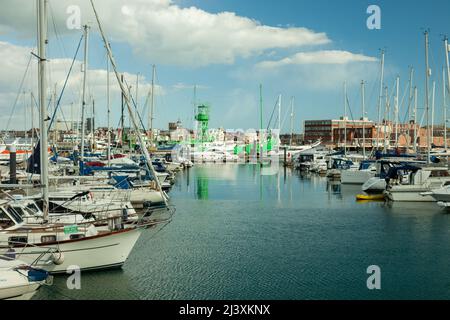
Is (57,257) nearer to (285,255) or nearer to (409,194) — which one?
(285,255)

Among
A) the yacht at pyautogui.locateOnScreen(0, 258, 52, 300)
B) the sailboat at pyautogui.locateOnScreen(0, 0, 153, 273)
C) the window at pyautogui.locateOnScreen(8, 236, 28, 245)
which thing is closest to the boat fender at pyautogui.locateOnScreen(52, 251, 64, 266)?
the sailboat at pyautogui.locateOnScreen(0, 0, 153, 273)

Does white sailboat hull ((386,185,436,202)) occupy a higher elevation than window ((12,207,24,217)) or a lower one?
lower

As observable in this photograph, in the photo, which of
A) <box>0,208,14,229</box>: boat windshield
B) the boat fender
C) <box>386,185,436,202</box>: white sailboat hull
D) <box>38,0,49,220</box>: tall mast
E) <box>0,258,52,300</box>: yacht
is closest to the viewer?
<box>0,258,52,300</box>: yacht

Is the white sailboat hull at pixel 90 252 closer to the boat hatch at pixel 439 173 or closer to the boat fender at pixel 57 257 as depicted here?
the boat fender at pixel 57 257

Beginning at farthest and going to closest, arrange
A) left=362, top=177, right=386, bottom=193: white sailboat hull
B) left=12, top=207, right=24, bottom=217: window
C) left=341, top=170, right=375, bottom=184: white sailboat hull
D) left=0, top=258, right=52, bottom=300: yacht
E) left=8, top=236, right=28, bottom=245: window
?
left=341, top=170, right=375, bottom=184: white sailboat hull, left=362, top=177, right=386, bottom=193: white sailboat hull, left=12, top=207, right=24, bottom=217: window, left=8, top=236, right=28, bottom=245: window, left=0, top=258, right=52, bottom=300: yacht

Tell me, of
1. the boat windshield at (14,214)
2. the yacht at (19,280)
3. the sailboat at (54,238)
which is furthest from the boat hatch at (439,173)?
the yacht at (19,280)

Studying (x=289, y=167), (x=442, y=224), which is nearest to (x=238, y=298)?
(x=442, y=224)

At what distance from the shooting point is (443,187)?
44281mm

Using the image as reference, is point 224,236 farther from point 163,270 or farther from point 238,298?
point 238,298

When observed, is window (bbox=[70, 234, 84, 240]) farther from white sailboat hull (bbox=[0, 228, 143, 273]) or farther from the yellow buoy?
the yellow buoy

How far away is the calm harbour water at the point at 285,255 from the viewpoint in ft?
70.9

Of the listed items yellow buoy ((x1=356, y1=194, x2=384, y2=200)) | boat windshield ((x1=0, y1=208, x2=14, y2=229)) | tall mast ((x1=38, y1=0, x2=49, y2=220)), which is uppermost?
tall mast ((x1=38, y1=0, x2=49, y2=220))

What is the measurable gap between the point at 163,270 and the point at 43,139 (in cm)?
818

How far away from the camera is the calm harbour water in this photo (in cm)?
2162
